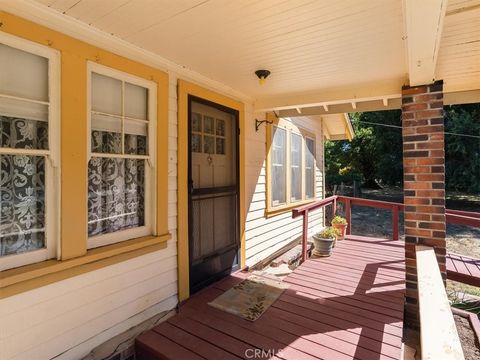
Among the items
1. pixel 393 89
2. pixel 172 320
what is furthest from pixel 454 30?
pixel 172 320

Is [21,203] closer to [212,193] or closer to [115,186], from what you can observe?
[115,186]

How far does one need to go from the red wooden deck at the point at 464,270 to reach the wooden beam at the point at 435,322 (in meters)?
1.70

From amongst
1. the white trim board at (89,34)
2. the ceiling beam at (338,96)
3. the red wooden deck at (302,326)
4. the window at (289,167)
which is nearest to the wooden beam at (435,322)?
the red wooden deck at (302,326)

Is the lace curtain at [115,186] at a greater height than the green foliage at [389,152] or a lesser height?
lesser

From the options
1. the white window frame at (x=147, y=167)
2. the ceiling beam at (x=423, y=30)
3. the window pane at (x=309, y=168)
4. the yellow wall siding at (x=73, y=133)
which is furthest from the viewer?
the window pane at (x=309, y=168)

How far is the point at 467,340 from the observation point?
10.4ft

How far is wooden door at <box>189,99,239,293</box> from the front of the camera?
10.7 ft

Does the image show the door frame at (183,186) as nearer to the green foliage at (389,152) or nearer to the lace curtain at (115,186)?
the lace curtain at (115,186)

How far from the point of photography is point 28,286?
185 centimetres

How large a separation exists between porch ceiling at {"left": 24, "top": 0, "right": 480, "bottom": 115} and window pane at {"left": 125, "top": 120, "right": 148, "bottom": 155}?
671 millimetres

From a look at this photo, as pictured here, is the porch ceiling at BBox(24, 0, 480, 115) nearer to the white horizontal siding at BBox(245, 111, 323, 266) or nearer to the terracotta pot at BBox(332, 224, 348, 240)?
the white horizontal siding at BBox(245, 111, 323, 266)

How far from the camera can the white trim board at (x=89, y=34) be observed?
6.05 ft

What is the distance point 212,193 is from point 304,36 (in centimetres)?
196

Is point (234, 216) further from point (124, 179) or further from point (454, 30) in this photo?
point (454, 30)
